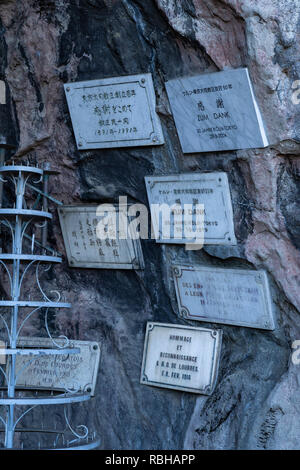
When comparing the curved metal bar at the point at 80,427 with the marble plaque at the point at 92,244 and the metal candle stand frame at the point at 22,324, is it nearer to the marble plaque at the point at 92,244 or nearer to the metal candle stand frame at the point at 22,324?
the metal candle stand frame at the point at 22,324

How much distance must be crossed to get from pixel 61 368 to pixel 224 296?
3.26ft

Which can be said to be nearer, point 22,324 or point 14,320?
point 14,320

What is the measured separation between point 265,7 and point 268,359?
4.87 feet

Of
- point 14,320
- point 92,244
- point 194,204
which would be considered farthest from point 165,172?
point 14,320

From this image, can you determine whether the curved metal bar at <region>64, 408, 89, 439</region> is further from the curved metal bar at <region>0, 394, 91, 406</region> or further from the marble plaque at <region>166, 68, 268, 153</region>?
the marble plaque at <region>166, 68, 268, 153</region>

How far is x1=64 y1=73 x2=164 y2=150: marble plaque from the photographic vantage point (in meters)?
3.28

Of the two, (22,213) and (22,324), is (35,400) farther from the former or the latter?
(22,213)

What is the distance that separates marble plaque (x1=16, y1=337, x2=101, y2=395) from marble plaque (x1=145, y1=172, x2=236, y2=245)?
0.73m

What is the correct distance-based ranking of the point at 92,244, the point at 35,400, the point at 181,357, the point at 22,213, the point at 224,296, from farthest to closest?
the point at 92,244 → the point at 181,357 → the point at 224,296 → the point at 22,213 → the point at 35,400

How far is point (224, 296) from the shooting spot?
3.19 metres

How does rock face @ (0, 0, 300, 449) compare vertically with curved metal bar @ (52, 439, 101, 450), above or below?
above

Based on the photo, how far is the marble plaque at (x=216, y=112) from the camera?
293cm

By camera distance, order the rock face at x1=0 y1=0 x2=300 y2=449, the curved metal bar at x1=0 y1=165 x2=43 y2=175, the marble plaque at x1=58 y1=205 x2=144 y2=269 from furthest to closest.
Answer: the marble plaque at x1=58 y1=205 x2=144 y2=269 < the curved metal bar at x1=0 y1=165 x2=43 y2=175 < the rock face at x1=0 y1=0 x2=300 y2=449

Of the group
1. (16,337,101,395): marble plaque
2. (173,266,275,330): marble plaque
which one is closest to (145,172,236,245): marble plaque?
(173,266,275,330): marble plaque
